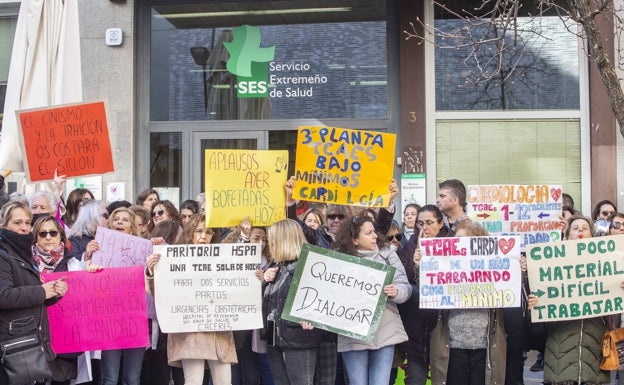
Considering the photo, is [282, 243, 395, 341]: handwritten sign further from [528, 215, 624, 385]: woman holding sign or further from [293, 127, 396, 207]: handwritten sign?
[528, 215, 624, 385]: woman holding sign

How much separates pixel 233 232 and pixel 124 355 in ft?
4.63

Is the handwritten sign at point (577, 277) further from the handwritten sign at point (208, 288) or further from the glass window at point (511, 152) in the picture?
the glass window at point (511, 152)

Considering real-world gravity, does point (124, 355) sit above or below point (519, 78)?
below

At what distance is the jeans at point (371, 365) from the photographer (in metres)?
7.05

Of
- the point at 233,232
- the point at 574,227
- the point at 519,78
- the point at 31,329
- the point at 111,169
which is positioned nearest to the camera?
the point at 31,329

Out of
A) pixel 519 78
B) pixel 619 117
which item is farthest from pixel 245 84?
pixel 619 117

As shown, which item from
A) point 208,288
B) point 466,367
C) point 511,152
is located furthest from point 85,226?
point 511,152

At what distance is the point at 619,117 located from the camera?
6.84 meters

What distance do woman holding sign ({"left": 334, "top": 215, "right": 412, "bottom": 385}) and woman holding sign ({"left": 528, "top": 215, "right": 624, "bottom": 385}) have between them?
106 centimetres

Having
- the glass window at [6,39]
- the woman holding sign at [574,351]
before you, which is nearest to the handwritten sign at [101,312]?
the woman holding sign at [574,351]

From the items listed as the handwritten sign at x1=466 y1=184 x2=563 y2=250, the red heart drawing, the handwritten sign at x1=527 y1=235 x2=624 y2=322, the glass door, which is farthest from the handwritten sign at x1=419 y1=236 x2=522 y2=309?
the glass door

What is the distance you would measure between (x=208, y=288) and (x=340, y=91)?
5474 millimetres

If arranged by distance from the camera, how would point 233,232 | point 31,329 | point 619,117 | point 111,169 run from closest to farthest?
point 31,329 → point 619,117 → point 233,232 → point 111,169

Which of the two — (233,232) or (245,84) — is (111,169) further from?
(245,84)
